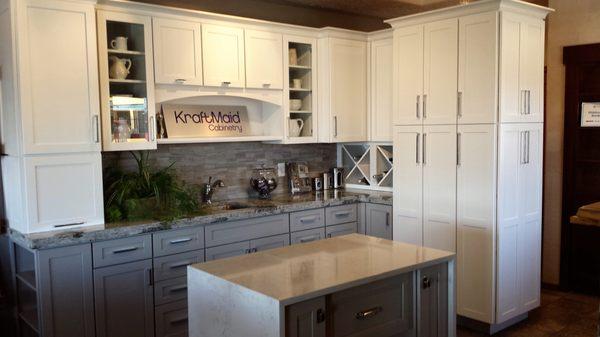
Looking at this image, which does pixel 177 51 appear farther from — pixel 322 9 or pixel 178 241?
pixel 322 9

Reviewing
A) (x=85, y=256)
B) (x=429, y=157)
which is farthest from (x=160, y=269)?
(x=429, y=157)

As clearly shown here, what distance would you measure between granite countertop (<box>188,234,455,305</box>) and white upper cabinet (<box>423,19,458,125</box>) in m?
1.62

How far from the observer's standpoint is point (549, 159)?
5105mm

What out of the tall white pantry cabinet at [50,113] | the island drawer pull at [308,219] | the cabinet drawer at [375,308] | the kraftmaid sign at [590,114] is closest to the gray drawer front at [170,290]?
the tall white pantry cabinet at [50,113]

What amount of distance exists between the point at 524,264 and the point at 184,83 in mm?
2950

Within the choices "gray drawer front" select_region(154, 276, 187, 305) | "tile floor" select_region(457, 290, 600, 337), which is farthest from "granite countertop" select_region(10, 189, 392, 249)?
"tile floor" select_region(457, 290, 600, 337)

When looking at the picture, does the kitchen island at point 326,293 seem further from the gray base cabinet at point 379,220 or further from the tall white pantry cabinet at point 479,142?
the gray base cabinet at point 379,220

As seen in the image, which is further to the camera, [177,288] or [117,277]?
[177,288]

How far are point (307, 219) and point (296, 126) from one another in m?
0.88

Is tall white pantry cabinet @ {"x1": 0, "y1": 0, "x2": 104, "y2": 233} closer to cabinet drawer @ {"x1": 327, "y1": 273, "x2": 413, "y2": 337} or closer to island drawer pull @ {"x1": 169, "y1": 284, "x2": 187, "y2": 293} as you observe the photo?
island drawer pull @ {"x1": 169, "y1": 284, "x2": 187, "y2": 293}

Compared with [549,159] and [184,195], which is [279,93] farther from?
[549,159]

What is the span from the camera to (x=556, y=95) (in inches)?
197

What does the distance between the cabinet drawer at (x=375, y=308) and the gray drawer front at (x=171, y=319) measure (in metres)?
1.81

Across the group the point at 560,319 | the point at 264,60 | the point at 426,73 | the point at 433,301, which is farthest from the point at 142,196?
the point at 560,319
